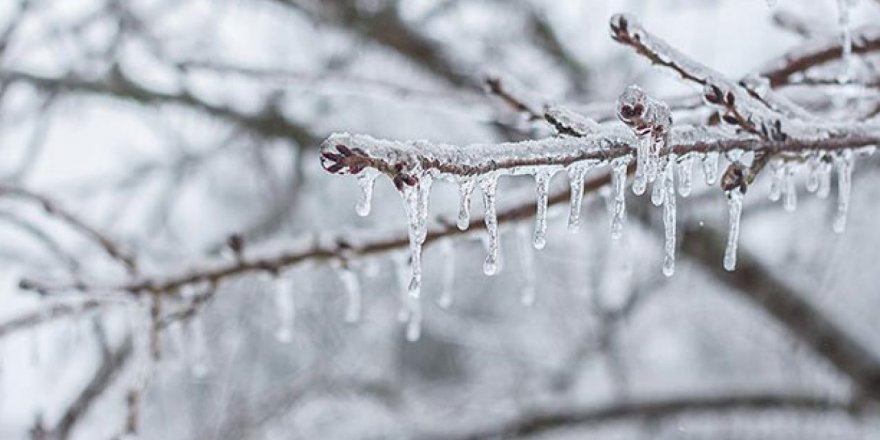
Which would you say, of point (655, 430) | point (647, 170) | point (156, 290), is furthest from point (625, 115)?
point (655, 430)

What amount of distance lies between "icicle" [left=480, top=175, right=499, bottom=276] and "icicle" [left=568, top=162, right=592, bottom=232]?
0.18 ft

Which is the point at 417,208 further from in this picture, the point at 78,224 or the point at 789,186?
the point at 78,224

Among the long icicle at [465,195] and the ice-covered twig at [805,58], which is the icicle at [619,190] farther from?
the ice-covered twig at [805,58]

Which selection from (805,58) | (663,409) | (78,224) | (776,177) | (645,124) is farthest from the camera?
(663,409)

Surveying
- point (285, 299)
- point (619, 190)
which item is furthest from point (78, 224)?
point (619, 190)

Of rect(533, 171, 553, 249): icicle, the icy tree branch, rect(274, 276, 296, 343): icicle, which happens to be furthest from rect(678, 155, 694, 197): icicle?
the icy tree branch

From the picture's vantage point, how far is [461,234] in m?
1.05

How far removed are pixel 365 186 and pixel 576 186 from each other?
0.15 meters

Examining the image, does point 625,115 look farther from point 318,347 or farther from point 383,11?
point 318,347

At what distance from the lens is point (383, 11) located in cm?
312

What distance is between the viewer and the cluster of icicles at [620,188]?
712 millimetres

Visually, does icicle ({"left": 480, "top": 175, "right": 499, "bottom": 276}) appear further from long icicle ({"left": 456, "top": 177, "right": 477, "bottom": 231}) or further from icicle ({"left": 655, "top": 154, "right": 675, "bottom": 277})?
icicle ({"left": 655, "top": 154, "right": 675, "bottom": 277})

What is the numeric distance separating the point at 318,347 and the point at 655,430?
193 centimetres

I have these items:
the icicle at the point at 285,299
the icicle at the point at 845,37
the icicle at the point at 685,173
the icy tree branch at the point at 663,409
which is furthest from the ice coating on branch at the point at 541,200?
the icy tree branch at the point at 663,409
